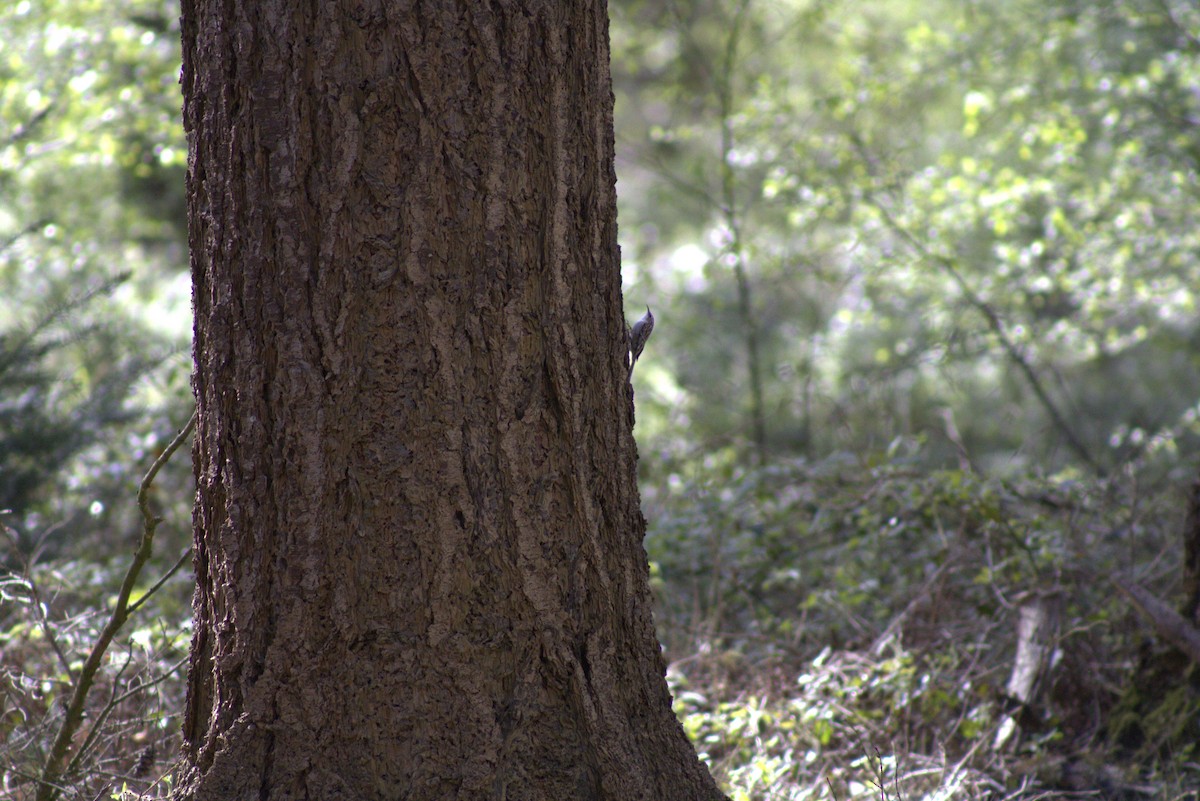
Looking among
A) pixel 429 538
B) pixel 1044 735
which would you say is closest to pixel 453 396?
pixel 429 538

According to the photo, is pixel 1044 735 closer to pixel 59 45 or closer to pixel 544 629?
pixel 544 629

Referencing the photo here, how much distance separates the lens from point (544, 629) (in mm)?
1742

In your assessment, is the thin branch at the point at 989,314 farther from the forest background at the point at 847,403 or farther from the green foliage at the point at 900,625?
the green foliage at the point at 900,625

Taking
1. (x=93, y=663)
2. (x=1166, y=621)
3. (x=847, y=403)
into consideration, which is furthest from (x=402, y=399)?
(x=847, y=403)

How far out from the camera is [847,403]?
9.26 metres

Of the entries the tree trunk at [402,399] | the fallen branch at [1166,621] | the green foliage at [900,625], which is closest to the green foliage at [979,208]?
the green foliage at [900,625]

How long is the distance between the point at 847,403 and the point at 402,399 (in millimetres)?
8079

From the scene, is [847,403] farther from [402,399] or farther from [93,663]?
[402,399]

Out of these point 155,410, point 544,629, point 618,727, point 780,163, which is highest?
point 780,163

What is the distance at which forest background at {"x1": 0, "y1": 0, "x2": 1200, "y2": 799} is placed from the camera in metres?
2.80

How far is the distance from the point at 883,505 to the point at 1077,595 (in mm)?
770

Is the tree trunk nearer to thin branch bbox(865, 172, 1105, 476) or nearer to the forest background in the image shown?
the forest background

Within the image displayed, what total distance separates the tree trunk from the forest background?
0.51 metres

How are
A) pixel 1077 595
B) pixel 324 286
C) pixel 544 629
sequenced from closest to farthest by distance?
1. pixel 324 286
2. pixel 544 629
3. pixel 1077 595
